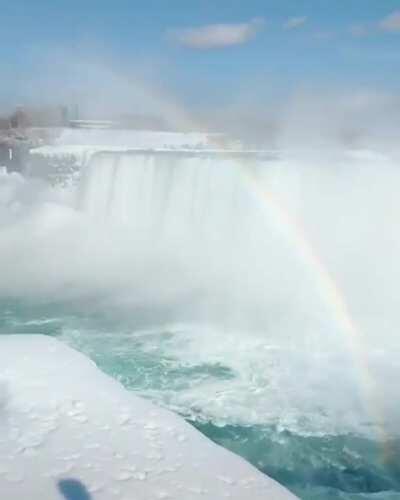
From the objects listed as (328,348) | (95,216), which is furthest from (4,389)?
(95,216)

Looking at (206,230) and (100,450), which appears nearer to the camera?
(100,450)

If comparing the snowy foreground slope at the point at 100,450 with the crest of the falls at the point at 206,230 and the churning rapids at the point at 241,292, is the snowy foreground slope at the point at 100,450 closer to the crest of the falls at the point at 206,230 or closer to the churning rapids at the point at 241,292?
the churning rapids at the point at 241,292

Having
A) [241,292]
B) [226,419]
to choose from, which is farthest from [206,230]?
[226,419]

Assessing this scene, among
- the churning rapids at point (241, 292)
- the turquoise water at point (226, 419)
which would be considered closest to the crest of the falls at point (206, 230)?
the churning rapids at point (241, 292)

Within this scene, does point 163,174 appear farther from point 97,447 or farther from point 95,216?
point 97,447

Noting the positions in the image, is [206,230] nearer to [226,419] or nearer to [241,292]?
[241,292]

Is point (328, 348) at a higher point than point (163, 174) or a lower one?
lower
